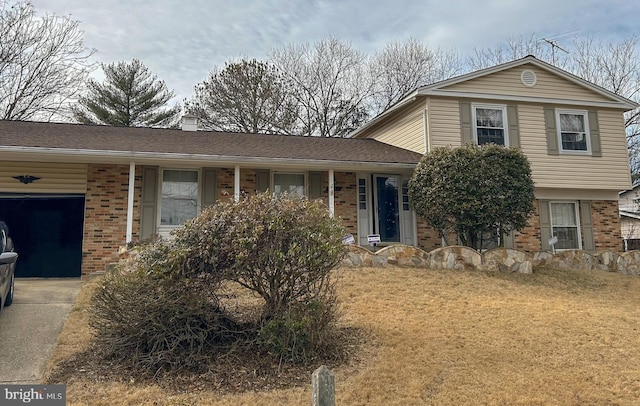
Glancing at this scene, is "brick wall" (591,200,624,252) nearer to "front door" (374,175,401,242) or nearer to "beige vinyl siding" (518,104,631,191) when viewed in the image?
"beige vinyl siding" (518,104,631,191)

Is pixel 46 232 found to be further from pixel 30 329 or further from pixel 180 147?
pixel 30 329

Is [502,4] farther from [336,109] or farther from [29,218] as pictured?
[336,109]

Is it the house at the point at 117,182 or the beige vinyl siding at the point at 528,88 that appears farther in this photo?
the beige vinyl siding at the point at 528,88

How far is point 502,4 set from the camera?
431 inches

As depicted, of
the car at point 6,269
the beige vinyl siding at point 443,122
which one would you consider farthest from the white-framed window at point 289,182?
the car at point 6,269

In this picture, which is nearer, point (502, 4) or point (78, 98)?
point (502, 4)

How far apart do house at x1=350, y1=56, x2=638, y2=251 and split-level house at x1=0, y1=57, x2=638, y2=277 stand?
3cm

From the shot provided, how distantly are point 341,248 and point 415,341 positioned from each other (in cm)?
128

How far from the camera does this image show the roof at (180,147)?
9.68 meters

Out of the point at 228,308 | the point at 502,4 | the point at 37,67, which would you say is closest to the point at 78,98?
the point at 37,67

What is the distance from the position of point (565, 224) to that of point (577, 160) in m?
1.81

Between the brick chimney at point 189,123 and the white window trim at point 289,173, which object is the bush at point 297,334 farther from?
the brick chimney at point 189,123

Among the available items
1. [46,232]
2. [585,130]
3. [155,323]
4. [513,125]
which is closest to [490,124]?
[513,125]

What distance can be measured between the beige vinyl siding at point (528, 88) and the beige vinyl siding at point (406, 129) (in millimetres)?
1073
